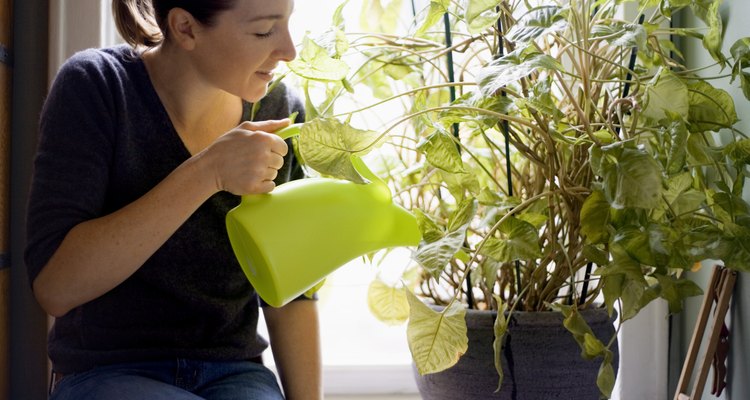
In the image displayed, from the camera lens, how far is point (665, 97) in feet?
3.16

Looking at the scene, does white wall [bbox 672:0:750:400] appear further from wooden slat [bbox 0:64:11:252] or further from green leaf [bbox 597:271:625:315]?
wooden slat [bbox 0:64:11:252]

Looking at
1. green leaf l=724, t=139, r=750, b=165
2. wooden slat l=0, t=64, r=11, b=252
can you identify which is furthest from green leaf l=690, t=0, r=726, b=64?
wooden slat l=0, t=64, r=11, b=252

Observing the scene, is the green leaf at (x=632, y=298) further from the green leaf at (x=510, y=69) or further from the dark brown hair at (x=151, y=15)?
the dark brown hair at (x=151, y=15)

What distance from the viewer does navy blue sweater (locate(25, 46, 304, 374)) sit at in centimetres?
104

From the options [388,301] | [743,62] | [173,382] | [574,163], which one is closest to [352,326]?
[388,301]

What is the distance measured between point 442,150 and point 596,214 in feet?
0.68

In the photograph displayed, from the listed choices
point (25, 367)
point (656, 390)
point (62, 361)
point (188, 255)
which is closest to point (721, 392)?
point (656, 390)

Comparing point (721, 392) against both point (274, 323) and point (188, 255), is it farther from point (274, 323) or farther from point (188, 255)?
point (188, 255)

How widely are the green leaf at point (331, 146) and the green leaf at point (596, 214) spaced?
28cm

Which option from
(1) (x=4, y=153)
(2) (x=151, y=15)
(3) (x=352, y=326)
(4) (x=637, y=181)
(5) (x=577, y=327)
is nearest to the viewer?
(4) (x=637, y=181)

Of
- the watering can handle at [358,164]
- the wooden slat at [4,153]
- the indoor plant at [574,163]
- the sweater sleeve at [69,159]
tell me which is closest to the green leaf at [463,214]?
the indoor plant at [574,163]

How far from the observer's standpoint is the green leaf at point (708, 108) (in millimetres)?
1032

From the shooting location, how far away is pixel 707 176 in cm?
121

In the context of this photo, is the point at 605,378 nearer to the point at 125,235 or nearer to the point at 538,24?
the point at 538,24
